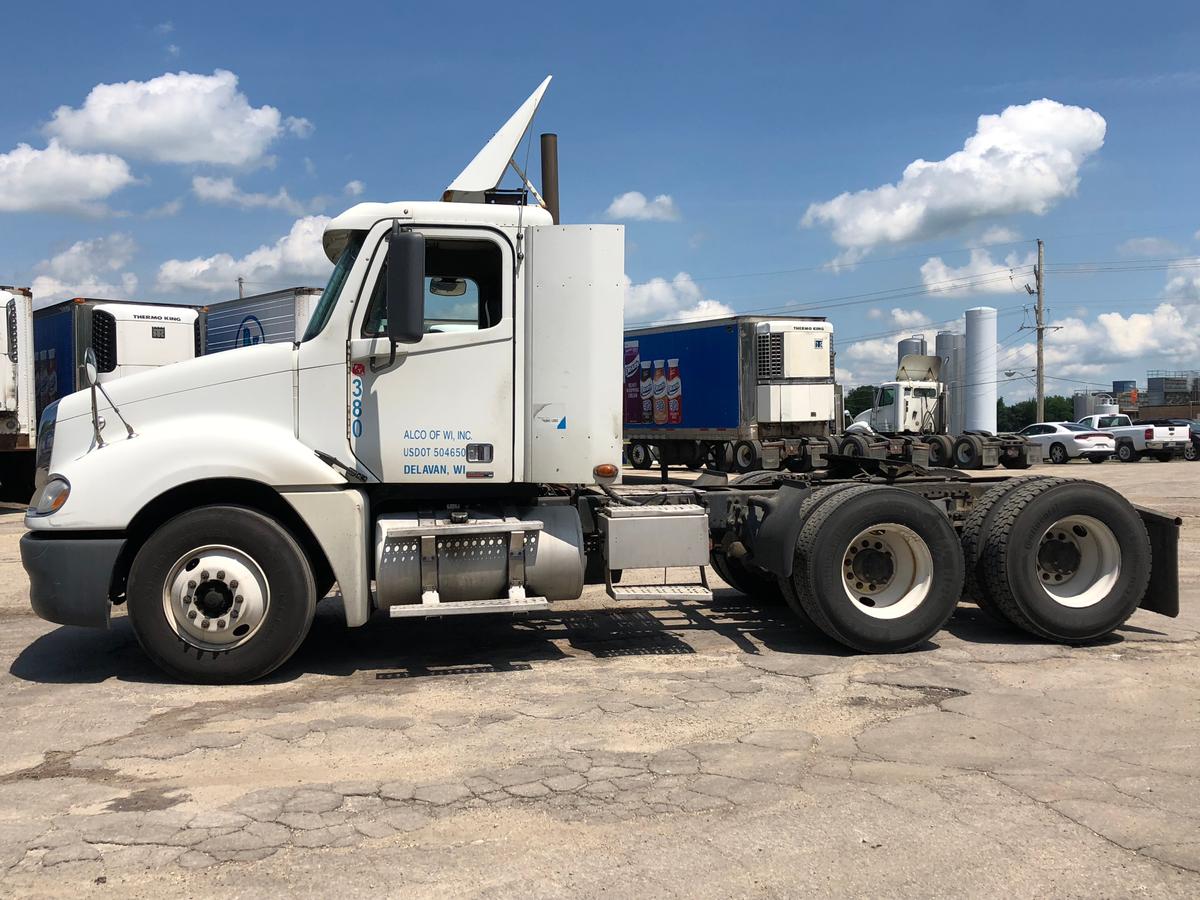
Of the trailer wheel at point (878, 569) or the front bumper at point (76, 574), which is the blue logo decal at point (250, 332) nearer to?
the front bumper at point (76, 574)

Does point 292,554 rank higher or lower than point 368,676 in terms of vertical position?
higher

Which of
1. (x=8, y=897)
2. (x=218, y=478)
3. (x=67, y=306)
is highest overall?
(x=67, y=306)

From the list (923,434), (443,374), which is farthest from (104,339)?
(923,434)

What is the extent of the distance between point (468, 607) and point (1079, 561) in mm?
4292

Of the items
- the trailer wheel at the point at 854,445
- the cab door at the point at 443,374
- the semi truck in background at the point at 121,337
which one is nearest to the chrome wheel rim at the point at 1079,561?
the cab door at the point at 443,374

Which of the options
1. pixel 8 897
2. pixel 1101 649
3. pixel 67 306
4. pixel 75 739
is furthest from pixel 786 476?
pixel 67 306

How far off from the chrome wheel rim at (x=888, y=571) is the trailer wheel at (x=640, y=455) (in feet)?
61.2

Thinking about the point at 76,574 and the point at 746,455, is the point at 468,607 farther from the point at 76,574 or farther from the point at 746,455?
the point at 746,455

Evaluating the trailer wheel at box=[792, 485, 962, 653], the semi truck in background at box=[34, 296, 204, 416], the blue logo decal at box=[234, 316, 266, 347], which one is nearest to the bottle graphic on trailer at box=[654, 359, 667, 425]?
the blue logo decal at box=[234, 316, 266, 347]

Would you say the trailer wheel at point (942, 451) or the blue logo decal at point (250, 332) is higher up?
the blue logo decal at point (250, 332)

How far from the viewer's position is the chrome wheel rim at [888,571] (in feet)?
21.7

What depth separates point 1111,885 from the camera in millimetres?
3400

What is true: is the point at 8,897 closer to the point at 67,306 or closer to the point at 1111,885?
the point at 1111,885

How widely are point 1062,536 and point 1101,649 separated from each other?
31.5 inches
